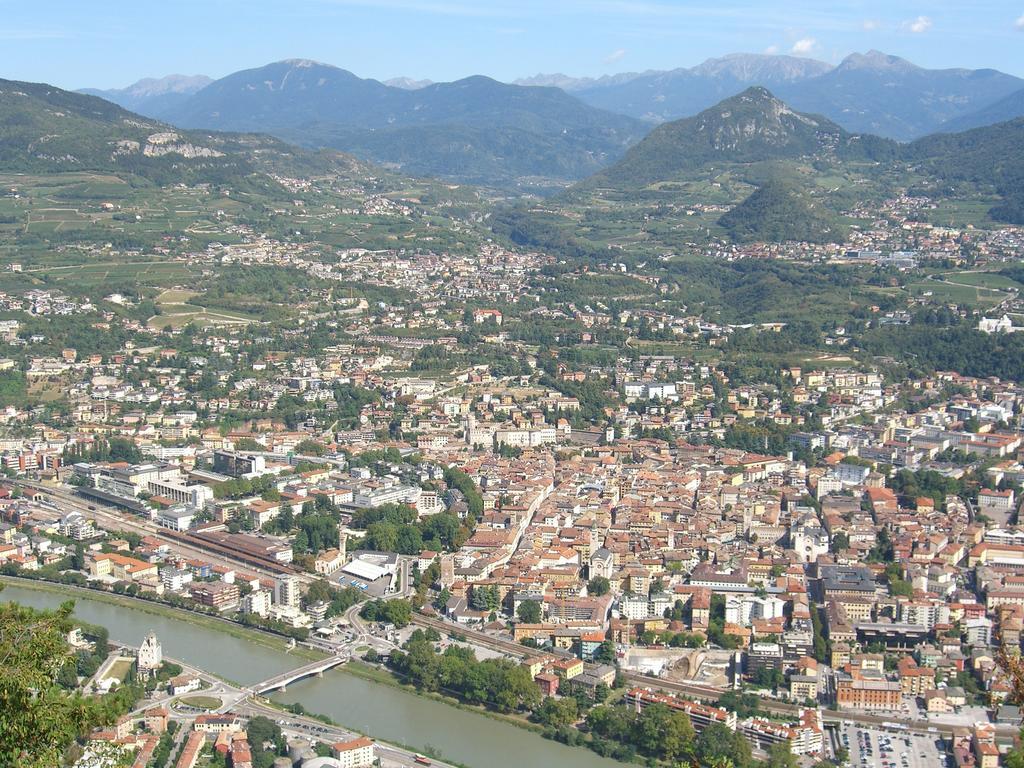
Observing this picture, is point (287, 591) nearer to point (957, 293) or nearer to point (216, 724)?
point (216, 724)

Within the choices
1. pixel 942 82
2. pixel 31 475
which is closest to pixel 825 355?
pixel 31 475

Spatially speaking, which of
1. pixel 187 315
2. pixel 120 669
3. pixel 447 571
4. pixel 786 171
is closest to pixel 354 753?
pixel 120 669

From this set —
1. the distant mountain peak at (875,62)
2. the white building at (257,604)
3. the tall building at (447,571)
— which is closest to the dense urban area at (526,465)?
the tall building at (447,571)

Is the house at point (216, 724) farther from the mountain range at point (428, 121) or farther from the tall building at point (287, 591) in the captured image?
the mountain range at point (428, 121)

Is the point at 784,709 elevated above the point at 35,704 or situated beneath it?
situated beneath

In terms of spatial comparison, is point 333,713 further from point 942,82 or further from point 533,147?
point 942,82

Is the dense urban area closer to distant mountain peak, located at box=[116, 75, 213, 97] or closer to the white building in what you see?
the white building
